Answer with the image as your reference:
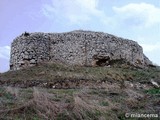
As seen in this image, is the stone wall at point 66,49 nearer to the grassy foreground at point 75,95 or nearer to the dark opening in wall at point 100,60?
the dark opening in wall at point 100,60

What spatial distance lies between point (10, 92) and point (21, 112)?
2854 millimetres

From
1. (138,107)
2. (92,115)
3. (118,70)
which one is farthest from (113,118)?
(118,70)

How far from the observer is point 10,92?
9.48 m

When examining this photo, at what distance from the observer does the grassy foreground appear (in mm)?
6766

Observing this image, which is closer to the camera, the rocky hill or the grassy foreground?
the grassy foreground

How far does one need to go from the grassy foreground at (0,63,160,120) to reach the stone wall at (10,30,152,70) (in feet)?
3.57

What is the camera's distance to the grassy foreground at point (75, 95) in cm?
677

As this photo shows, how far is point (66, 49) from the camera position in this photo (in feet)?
54.5

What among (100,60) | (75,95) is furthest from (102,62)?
(75,95)

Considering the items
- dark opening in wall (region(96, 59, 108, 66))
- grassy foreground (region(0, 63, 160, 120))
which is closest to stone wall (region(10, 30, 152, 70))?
dark opening in wall (region(96, 59, 108, 66))

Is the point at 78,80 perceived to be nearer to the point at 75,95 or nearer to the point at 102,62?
the point at 102,62

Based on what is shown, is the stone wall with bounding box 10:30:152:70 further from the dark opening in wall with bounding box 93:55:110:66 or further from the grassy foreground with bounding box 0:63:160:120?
the grassy foreground with bounding box 0:63:160:120

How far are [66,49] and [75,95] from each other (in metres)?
8.32

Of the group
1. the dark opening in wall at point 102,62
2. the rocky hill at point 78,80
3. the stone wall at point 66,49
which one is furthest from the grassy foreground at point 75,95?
the stone wall at point 66,49
